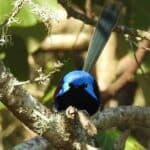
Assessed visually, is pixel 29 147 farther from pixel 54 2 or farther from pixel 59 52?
pixel 59 52

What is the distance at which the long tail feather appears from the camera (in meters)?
1.30

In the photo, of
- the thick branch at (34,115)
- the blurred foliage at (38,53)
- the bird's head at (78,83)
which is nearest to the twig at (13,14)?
the thick branch at (34,115)

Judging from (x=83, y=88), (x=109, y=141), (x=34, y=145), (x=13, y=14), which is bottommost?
(x=109, y=141)

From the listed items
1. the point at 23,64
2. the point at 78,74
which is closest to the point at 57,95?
the point at 78,74

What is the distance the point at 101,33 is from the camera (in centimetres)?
132

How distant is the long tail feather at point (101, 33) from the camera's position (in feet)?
4.27

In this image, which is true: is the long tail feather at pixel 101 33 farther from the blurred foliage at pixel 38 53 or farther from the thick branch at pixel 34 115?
the blurred foliage at pixel 38 53

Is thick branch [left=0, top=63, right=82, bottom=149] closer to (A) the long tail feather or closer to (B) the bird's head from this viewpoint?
(B) the bird's head

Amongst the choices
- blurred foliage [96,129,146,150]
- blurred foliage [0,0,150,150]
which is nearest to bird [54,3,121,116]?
blurred foliage [96,129,146,150]

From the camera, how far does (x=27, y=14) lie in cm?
201

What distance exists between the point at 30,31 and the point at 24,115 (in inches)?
43.2

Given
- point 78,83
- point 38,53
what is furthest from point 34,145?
point 38,53

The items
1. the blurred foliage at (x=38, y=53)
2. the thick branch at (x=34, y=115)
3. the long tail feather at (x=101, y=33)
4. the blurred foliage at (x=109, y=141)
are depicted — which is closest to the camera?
the thick branch at (x=34, y=115)

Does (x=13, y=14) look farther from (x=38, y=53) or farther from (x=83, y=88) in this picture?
(x=38, y=53)
